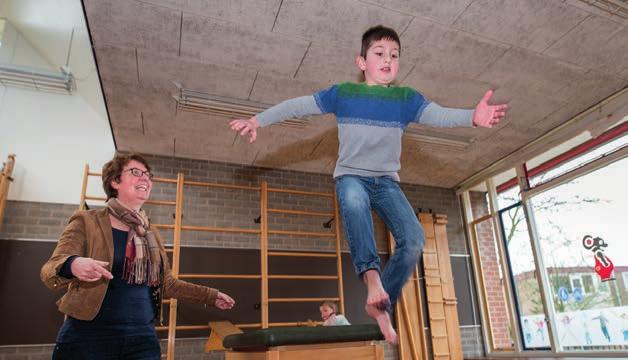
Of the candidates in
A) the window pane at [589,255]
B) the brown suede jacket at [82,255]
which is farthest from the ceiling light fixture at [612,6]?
the brown suede jacket at [82,255]

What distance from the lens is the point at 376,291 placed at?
5.11ft

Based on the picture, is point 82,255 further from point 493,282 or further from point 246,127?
point 493,282

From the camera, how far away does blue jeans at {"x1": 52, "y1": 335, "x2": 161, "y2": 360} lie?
1481 millimetres

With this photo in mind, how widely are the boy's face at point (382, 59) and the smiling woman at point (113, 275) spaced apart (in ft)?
3.52

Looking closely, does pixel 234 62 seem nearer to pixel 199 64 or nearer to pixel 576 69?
pixel 199 64

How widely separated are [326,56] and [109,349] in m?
2.84

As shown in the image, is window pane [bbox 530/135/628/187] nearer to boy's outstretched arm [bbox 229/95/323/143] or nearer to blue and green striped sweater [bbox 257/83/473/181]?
blue and green striped sweater [bbox 257/83/473/181]

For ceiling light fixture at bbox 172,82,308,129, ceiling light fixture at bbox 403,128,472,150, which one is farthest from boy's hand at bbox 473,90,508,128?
ceiling light fixture at bbox 403,128,472,150

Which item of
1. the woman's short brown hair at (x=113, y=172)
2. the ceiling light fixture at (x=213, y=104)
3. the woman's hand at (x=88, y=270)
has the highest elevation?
the ceiling light fixture at (x=213, y=104)

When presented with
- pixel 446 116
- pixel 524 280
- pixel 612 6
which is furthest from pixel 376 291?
pixel 524 280

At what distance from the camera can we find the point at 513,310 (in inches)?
226

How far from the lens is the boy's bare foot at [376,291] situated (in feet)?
5.11

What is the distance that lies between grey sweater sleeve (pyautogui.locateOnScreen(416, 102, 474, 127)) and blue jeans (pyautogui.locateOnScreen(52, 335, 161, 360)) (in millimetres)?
1366

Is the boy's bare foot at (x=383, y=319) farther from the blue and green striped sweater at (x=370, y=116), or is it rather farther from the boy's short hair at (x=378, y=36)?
the boy's short hair at (x=378, y=36)
